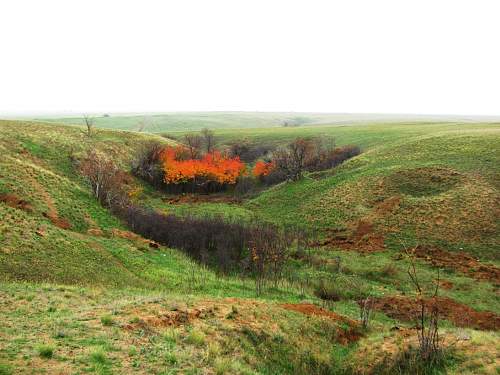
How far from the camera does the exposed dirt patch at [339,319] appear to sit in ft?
54.3

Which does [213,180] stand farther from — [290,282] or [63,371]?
[63,371]

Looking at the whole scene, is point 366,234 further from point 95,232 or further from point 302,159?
point 95,232

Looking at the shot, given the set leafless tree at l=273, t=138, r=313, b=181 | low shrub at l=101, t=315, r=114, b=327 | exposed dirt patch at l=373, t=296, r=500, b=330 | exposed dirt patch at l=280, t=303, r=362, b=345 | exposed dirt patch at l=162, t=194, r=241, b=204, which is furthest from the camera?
leafless tree at l=273, t=138, r=313, b=181

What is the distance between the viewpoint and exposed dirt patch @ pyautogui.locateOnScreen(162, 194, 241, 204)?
175 feet

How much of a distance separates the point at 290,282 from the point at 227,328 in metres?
12.6

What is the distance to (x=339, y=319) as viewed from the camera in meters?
17.9

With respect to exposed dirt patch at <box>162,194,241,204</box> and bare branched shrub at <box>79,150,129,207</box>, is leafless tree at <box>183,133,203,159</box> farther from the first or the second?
bare branched shrub at <box>79,150,129,207</box>

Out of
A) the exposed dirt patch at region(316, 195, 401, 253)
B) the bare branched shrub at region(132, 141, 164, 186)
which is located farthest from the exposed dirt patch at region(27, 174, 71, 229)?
the bare branched shrub at region(132, 141, 164, 186)

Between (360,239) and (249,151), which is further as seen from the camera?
(249,151)

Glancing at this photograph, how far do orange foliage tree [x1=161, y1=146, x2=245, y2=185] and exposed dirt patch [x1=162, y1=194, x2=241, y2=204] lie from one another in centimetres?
278

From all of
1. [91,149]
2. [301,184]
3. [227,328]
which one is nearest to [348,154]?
[301,184]

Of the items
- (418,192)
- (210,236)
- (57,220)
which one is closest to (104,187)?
(57,220)

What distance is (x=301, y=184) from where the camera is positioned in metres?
52.5

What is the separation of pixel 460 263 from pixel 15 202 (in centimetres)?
3337
